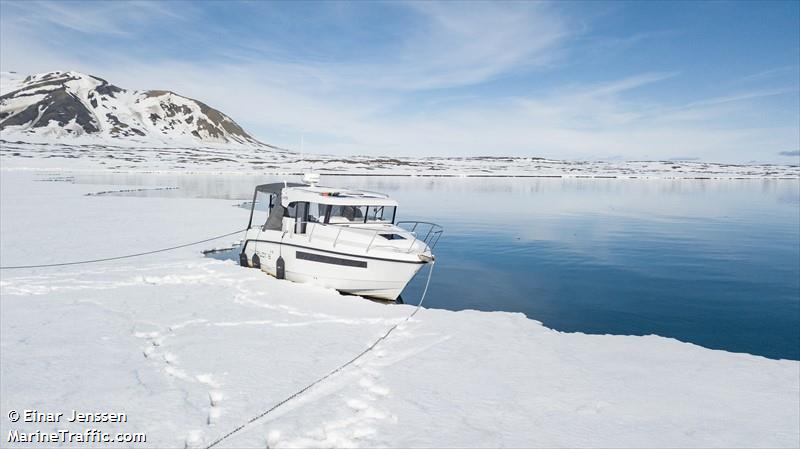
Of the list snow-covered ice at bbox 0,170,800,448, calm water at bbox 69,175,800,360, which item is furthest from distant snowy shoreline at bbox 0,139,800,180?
snow-covered ice at bbox 0,170,800,448

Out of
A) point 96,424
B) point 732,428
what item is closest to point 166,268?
point 96,424

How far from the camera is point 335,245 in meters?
15.3

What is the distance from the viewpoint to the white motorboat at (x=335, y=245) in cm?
1480

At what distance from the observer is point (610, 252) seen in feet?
75.8

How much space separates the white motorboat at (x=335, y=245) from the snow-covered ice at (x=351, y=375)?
3.86 feet

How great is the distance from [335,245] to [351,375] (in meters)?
7.02

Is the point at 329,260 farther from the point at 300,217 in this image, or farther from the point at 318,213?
the point at 318,213

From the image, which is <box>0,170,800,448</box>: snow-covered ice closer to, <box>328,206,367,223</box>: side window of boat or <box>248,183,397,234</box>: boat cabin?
<box>248,183,397,234</box>: boat cabin

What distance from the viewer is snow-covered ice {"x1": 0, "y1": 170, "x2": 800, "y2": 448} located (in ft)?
22.6

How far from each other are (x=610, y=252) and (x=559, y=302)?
944 cm

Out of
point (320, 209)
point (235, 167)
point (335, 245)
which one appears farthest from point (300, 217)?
point (235, 167)

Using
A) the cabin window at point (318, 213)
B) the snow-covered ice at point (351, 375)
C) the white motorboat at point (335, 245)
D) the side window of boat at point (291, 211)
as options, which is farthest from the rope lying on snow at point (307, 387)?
the side window of boat at point (291, 211)

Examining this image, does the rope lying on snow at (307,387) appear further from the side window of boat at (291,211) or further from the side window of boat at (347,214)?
the side window of boat at (291,211)

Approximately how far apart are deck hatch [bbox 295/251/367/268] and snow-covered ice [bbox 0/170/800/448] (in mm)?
1121
